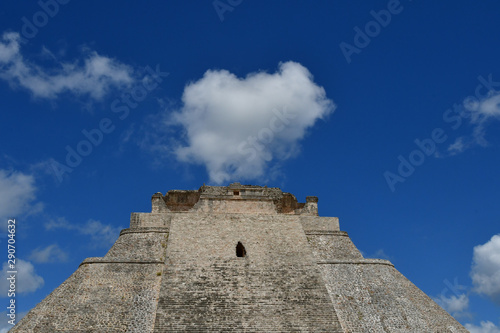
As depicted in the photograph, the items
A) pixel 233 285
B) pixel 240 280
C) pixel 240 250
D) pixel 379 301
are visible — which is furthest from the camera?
pixel 240 250

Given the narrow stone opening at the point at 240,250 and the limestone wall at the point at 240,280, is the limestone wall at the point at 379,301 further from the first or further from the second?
the narrow stone opening at the point at 240,250

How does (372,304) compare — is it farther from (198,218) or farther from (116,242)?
(116,242)

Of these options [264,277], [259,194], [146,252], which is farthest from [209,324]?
[259,194]

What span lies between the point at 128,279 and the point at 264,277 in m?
4.01

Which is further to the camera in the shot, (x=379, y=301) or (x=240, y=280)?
(x=240, y=280)

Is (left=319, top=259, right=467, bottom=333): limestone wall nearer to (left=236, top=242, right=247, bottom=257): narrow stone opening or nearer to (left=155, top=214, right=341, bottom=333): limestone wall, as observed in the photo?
(left=155, top=214, right=341, bottom=333): limestone wall

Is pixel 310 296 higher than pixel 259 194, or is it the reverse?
pixel 259 194

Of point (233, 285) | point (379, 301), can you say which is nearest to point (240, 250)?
point (233, 285)

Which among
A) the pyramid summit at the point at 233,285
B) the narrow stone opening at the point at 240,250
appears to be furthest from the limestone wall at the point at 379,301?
the narrow stone opening at the point at 240,250

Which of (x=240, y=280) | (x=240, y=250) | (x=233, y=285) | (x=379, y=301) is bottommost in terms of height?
(x=379, y=301)

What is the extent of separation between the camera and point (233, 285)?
527 inches

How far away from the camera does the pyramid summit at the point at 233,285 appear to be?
12.1 metres

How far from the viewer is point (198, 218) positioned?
1678 cm

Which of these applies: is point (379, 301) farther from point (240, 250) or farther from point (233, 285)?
point (240, 250)
